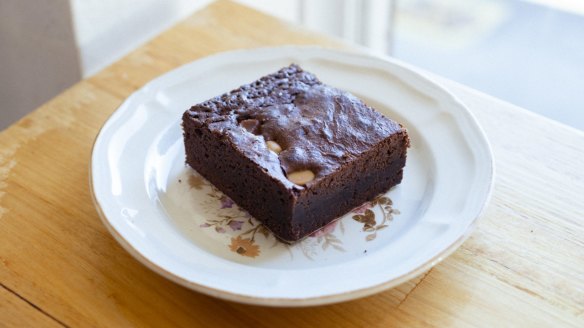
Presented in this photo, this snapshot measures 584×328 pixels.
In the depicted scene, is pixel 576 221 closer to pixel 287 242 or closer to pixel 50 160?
pixel 287 242

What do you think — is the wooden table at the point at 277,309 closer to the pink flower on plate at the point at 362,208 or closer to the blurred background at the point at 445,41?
the pink flower on plate at the point at 362,208

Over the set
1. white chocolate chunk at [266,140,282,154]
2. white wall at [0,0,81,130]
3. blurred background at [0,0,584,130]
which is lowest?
blurred background at [0,0,584,130]

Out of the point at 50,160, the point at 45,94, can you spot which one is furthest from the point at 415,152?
the point at 45,94

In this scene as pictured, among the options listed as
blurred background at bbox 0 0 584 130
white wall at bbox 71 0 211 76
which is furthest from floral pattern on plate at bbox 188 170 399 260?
blurred background at bbox 0 0 584 130

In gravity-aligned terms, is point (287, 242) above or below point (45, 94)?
above

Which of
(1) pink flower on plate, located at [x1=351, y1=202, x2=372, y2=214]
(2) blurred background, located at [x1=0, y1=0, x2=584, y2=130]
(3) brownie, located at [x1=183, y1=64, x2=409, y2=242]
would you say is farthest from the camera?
(2) blurred background, located at [x1=0, y1=0, x2=584, y2=130]

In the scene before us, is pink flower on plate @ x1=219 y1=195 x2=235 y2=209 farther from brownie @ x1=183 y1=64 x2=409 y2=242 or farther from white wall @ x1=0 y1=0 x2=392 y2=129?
white wall @ x1=0 y1=0 x2=392 y2=129
